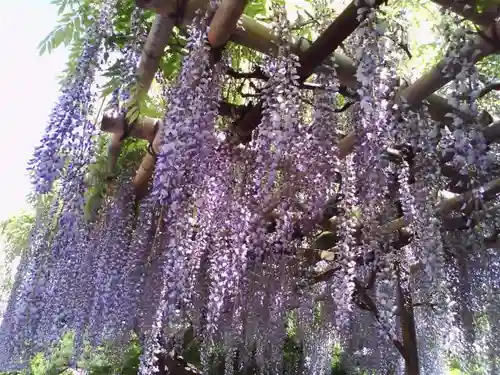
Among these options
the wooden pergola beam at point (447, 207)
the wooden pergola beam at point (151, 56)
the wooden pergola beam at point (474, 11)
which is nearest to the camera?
the wooden pergola beam at point (474, 11)

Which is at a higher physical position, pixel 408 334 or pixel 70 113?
pixel 70 113

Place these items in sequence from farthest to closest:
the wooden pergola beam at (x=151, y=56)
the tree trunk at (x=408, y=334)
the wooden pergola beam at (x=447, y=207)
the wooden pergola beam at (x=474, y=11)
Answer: the tree trunk at (x=408, y=334)
the wooden pergola beam at (x=447, y=207)
the wooden pergola beam at (x=151, y=56)
the wooden pergola beam at (x=474, y=11)

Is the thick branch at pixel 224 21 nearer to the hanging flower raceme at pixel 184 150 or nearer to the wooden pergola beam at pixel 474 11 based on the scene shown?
the hanging flower raceme at pixel 184 150

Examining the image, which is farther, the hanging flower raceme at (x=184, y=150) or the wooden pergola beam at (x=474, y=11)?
the hanging flower raceme at (x=184, y=150)

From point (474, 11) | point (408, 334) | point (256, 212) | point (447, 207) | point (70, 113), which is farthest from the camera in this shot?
point (408, 334)

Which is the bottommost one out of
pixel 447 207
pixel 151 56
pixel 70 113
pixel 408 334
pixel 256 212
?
pixel 408 334

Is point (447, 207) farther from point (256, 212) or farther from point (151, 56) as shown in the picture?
point (151, 56)

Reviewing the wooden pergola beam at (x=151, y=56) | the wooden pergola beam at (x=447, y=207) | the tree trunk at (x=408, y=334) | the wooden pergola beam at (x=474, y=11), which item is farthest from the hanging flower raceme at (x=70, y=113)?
the tree trunk at (x=408, y=334)

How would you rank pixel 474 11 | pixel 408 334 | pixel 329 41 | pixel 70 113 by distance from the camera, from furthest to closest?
pixel 408 334
pixel 70 113
pixel 329 41
pixel 474 11

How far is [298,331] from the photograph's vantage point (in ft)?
16.5

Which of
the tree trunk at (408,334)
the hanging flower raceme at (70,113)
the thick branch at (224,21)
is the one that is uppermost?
the thick branch at (224,21)

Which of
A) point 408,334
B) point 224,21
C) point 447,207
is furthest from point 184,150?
point 408,334

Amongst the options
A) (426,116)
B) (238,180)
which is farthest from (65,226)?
(426,116)

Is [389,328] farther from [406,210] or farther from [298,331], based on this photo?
[298,331]
